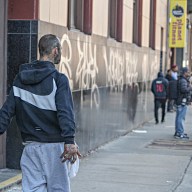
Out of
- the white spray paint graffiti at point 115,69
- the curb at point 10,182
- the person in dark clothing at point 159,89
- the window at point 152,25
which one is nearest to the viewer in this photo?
the curb at point 10,182

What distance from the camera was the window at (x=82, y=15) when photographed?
10770 mm

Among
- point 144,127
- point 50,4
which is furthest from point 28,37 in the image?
point 144,127

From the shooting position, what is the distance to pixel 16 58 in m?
8.16

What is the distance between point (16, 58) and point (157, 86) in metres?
10.7

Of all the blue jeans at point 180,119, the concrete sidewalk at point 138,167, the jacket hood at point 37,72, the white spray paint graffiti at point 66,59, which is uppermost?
the white spray paint graffiti at point 66,59

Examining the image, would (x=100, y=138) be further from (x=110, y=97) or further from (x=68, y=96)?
(x=68, y=96)

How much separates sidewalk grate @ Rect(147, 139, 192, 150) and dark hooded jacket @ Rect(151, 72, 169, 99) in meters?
4.51

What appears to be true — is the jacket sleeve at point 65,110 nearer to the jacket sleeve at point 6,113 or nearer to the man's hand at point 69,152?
the man's hand at point 69,152

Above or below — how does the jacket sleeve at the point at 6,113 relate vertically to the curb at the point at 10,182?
above

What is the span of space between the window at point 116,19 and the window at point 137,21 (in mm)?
2780

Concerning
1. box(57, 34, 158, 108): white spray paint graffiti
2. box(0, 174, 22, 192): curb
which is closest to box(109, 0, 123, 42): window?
box(57, 34, 158, 108): white spray paint graffiti

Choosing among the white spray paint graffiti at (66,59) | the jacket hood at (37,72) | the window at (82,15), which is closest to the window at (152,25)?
the window at (82,15)

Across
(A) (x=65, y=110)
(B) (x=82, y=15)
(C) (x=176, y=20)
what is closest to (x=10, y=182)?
(A) (x=65, y=110)

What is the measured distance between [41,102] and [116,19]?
9607 millimetres
